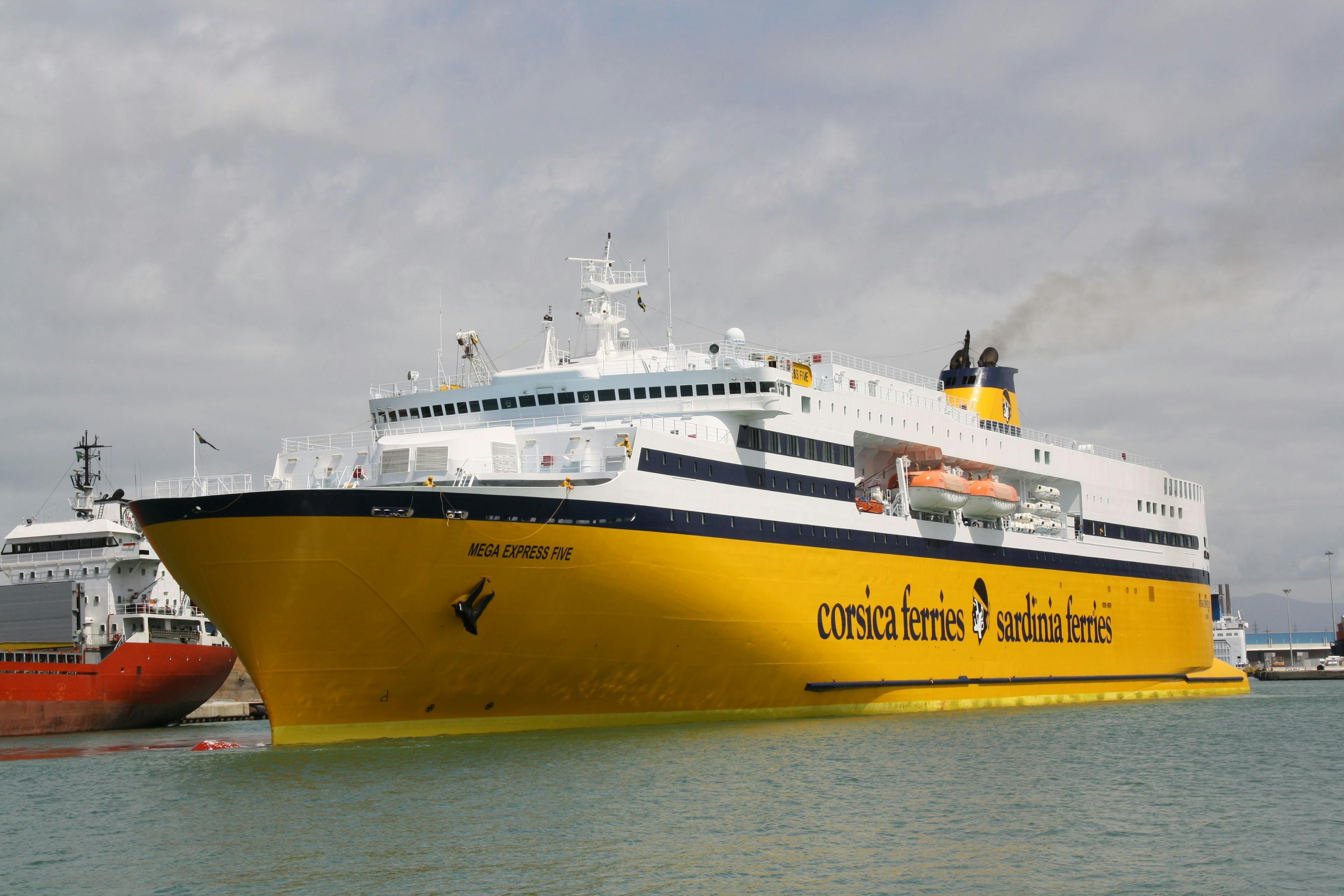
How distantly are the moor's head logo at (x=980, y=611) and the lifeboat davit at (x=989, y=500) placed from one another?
189 centimetres

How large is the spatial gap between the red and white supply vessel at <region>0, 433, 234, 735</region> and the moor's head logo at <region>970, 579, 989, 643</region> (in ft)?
83.9

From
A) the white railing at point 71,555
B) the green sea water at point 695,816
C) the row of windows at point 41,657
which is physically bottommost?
the green sea water at point 695,816

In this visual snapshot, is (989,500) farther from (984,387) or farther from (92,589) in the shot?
(92,589)

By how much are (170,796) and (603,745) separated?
7635mm

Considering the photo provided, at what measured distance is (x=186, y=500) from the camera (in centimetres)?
2358

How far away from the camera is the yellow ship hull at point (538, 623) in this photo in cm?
2338

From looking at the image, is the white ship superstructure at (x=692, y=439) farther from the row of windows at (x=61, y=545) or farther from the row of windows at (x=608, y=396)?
the row of windows at (x=61, y=545)

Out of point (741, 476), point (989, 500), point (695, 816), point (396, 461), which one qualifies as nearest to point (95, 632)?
point (396, 461)

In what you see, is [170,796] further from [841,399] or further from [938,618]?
[938,618]

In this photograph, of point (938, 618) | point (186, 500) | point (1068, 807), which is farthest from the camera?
point (938, 618)

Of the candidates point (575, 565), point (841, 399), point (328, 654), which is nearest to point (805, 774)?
point (575, 565)

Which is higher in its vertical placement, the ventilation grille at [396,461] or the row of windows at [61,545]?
the ventilation grille at [396,461]

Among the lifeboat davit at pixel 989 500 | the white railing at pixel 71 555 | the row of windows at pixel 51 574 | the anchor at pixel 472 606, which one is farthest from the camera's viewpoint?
the row of windows at pixel 51 574

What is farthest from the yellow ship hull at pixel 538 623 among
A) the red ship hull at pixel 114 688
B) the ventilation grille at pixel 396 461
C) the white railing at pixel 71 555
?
the white railing at pixel 71 555
